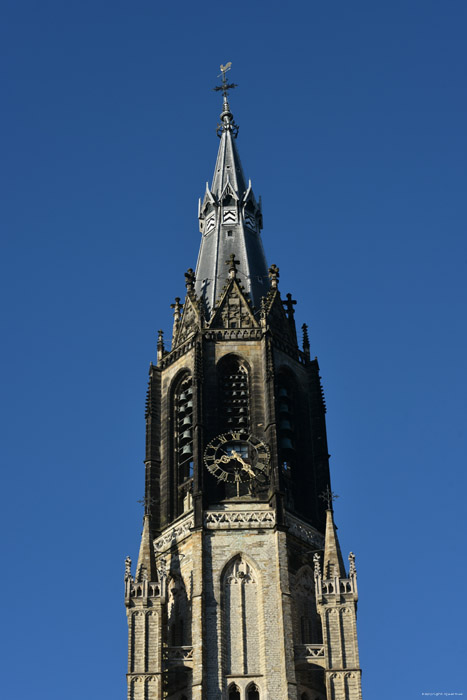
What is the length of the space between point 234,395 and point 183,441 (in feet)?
10.7

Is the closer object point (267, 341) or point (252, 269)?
point (267, 341)

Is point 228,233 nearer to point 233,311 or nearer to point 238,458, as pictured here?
point 233,311

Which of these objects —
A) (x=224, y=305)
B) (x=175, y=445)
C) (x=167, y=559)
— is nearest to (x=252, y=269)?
(x=224, y=305)

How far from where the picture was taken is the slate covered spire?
258ft

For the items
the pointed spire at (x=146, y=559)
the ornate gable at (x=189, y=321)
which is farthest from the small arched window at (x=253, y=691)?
the ornate gable at (x=189, y=321)

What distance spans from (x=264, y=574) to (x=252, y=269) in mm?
19905

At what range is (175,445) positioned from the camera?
71.8 m

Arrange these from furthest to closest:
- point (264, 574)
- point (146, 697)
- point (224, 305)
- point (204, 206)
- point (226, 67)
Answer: point (226, 67)
point (204, 206)
point (224, 305)
point (264, 574)
point (146, 697)

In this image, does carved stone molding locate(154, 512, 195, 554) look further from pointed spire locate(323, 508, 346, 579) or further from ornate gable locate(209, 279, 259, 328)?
ornate gable locate(209, 279, 259, 328)

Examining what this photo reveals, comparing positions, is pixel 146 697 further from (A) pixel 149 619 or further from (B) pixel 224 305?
(B) pixel 224 305

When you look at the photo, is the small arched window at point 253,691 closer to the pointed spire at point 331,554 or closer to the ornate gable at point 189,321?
the pointed spire at point 331,554

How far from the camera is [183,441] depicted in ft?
235

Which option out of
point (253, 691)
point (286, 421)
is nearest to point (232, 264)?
point (286, 421)

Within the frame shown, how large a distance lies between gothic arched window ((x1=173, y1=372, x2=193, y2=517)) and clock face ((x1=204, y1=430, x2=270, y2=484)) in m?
1.56
